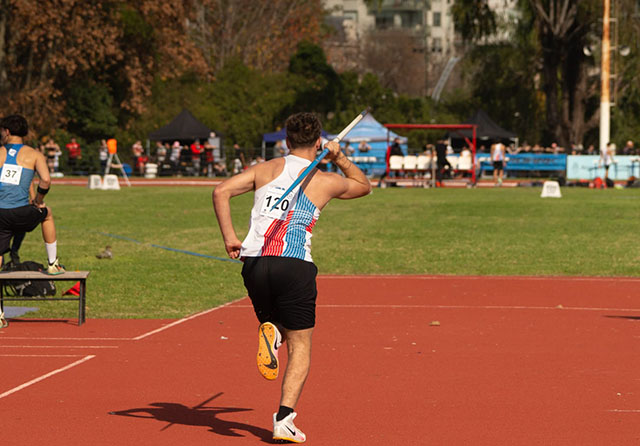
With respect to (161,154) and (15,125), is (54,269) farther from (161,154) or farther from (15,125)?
(161,154)

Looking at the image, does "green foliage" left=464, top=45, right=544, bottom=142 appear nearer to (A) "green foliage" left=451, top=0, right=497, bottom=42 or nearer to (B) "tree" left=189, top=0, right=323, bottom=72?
(A) "green foliage" left=451, top=0, right=497, bottom=42

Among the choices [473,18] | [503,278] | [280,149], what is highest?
[473,18]

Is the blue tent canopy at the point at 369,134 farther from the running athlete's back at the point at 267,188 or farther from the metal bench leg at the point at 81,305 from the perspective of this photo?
the running athlete's back at the point at 267,188

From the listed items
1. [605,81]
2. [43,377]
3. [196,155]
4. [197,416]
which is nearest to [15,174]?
[43,377]

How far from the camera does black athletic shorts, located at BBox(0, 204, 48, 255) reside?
1192 centimetres

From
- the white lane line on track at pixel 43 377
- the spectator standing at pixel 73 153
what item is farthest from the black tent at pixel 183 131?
the white lane line on track at pixel 43 377

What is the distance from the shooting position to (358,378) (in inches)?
339

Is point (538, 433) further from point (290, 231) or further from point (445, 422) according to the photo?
point (290, 231)

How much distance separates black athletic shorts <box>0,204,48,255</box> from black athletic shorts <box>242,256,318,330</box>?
605cm

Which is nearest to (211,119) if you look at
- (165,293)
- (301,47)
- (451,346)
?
(301,47)

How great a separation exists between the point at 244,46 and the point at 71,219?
2043 inches

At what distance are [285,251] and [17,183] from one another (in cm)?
626

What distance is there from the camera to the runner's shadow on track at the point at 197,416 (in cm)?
690

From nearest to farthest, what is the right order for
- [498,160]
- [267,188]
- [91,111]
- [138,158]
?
[267,188] < [498,160] < [138,158] < [91,111]
